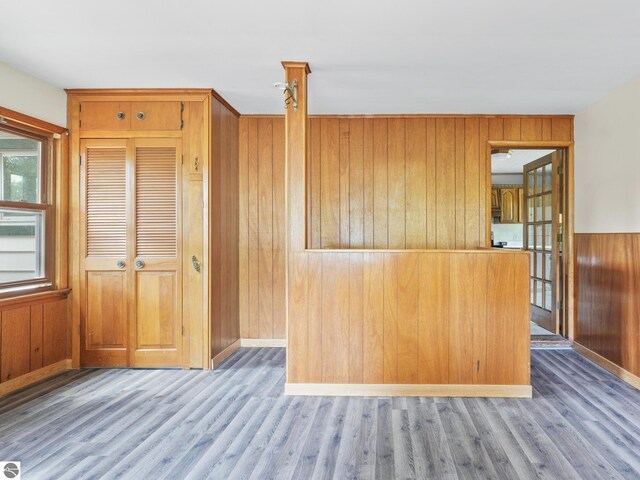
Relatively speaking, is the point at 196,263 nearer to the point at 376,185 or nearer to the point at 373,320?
the point at 373,320

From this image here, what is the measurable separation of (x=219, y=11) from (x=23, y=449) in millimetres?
2668

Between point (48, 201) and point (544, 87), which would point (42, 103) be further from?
point (544, 87)

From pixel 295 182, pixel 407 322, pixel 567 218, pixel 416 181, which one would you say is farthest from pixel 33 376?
pixel 567 218

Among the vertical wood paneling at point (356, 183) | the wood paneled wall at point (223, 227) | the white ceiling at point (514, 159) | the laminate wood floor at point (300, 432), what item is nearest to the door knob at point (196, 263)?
the wood paneled wall at point (223, 227)

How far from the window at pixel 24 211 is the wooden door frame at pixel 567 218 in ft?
13.8

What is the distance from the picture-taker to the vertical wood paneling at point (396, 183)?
422 cm

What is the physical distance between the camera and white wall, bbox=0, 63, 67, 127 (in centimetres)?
295

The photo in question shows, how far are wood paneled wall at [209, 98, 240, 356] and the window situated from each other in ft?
4.53

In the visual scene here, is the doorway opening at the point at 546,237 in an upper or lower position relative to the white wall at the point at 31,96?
lower

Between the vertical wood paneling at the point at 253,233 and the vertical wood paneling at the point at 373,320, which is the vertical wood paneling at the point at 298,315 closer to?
the vertical wood paneling at the point at 373,320

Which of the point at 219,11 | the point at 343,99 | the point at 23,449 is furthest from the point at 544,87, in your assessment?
the point at 23,449

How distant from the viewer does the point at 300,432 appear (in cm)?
234

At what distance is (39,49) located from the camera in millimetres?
2723

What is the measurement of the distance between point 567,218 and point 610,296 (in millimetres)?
1030
